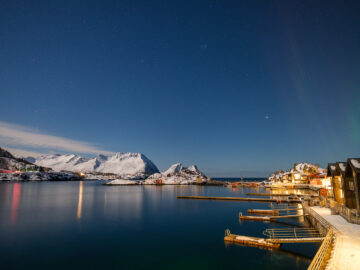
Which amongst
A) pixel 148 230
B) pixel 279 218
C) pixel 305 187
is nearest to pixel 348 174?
pixel 279 218

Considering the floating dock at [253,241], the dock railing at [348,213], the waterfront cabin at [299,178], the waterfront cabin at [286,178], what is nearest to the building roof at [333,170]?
the dock railing at [348,213]

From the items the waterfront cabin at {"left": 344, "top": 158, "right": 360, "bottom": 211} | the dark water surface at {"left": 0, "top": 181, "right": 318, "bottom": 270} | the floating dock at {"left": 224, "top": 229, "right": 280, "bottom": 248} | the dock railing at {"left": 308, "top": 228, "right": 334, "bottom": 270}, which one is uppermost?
the waterfront cabin at {"left": 344, "top": 158, "right": 360, "bottom": 211}

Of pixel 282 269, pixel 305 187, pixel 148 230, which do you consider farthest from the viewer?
pixel 305 187

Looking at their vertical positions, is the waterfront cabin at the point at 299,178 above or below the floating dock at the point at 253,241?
above

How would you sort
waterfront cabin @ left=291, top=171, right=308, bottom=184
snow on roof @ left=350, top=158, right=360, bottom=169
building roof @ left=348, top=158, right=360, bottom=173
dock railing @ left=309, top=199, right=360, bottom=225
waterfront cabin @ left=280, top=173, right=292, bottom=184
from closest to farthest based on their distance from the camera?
dock railing @ left=309, top=199, right=360, bottom=225 < building roof @ left=348, top=158, right=360, bottom=173 < snow on roof @ left=350, top=158, right=360, bottom=169 < waterfront cabin @ left=291, top=171, right=308, bottom=184 < waterfront cabin @ left=280, top=173, right=292, bottom=184

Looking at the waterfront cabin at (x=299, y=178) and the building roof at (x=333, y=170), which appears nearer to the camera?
the building roof at (x=333, y=170)

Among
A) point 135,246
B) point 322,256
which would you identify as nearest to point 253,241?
point 322,256

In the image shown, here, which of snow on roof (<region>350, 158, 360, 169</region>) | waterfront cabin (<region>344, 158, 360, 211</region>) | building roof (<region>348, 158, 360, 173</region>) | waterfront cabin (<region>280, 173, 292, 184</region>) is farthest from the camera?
waterfront cabin (<region>280, 173, 292, 184</region>)

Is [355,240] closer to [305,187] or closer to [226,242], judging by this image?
[226,242]

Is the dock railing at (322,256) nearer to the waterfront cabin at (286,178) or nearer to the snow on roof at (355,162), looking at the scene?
the snow on roof at (355,162)

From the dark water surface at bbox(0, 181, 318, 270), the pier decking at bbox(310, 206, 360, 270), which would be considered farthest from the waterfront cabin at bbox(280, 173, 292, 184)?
the pier decking at bbox(310, 206, 360, 270)

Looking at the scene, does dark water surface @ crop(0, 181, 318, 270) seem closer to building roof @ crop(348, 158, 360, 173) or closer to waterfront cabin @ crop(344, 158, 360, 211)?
waterfront cabin @ crop(344, 158, 360, 211)

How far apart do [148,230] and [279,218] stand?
2658 cm

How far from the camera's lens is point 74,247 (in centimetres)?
2834
